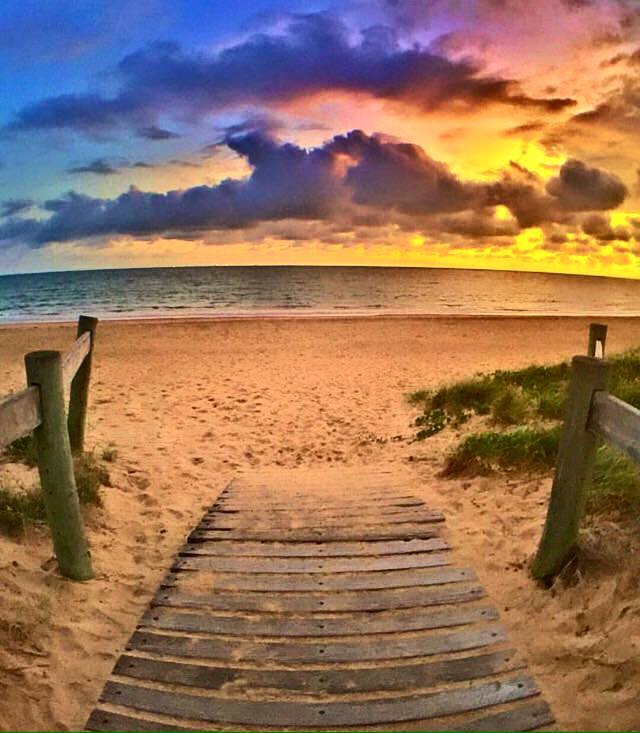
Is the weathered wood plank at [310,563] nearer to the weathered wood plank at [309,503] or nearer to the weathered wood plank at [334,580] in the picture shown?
the weathered wood plank at [334,580]

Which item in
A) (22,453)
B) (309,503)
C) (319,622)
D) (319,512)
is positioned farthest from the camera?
(22,453)

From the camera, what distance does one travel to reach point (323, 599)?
399 cm

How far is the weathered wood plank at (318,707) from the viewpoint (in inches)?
115

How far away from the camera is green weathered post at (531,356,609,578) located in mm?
3957

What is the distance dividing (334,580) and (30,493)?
2801 millimetres

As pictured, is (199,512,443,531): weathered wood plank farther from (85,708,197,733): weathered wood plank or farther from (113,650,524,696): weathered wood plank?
(85,708,197,733): weathered wood plank

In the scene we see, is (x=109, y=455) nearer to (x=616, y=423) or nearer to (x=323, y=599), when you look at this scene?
(x=323, y=599)

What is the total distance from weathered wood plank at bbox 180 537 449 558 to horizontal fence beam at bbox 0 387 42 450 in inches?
59.5

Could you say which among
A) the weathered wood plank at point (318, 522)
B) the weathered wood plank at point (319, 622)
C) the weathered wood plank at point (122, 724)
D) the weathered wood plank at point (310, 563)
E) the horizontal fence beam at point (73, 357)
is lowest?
the weathered wood plank at point (122, 724)

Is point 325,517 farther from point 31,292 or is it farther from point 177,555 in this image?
point 31,292

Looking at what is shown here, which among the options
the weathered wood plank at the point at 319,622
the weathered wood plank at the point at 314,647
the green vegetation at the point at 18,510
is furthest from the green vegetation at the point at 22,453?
the weathered wood plank at the point at 314,647

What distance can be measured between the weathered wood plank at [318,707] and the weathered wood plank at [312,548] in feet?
5.26

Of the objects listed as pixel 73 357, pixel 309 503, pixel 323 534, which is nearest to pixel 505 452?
pixel 309 503

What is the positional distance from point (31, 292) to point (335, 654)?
76894 mm
